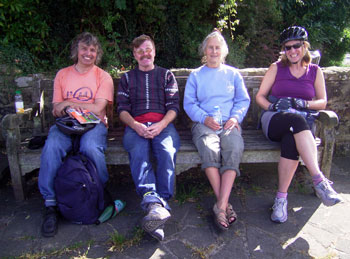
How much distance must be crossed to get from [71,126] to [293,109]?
223 cm

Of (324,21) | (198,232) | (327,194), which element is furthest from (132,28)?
(324,21)

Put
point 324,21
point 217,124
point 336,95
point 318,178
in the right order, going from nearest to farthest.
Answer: point 318,178, point 217,124, point 336,95, point 324,21

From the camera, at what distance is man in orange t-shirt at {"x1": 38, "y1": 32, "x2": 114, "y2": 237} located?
2.92 m

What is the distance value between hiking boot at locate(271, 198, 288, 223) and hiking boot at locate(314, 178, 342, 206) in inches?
13.8

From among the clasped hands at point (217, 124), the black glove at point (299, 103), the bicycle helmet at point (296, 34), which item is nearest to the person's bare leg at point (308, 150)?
the black glove at point (299, 103)

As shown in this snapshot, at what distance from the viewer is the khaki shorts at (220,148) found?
2.89 m

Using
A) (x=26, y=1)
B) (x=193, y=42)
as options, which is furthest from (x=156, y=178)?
(x=26, y=1)

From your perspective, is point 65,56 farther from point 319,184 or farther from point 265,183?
point 319,184

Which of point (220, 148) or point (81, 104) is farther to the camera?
point (81, 104)

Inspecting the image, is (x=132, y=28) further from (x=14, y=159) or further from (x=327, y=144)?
(x=327, y=144)

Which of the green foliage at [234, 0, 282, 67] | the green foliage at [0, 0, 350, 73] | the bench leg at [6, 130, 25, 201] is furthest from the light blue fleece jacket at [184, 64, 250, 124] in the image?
the green foliage at [234, 0, 282, 67]

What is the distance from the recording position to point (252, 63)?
6.32 meters

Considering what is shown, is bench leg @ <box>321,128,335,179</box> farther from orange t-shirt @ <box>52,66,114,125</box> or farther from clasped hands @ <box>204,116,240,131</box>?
orange t-shirt @ <box>52,66,114,125</box>

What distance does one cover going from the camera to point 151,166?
293 cm
